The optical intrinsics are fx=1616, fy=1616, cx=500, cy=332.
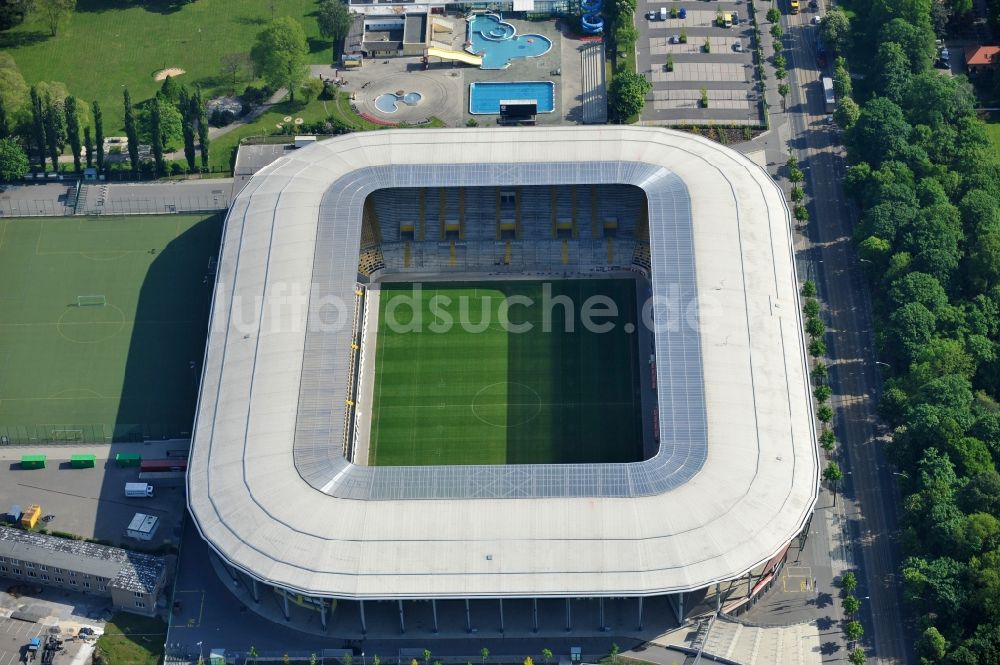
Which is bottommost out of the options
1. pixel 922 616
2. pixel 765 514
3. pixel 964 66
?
pixel 922 616

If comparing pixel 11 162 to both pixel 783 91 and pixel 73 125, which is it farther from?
pixel 783 91

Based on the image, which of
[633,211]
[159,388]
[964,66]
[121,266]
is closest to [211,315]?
[159,388]

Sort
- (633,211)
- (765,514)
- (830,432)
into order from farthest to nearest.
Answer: (633,211) < (830,432) < (765,514)

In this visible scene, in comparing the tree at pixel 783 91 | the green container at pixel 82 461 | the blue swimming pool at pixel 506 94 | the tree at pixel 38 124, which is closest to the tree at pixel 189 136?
the tree at pixel 38 124

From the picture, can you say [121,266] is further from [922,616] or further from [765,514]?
[922,616]

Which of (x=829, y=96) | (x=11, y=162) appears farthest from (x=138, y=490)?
(x=829, y=96)

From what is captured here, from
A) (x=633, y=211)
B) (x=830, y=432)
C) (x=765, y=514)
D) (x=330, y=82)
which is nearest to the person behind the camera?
(x=765, y=514)

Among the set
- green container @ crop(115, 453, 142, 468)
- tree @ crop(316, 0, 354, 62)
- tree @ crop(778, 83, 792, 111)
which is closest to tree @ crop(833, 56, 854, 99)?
tree @ crop(778, 83, 792, 111)

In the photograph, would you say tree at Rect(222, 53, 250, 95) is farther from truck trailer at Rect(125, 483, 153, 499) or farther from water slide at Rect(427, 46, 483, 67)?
truck trailer at Rect(125, 483, 153, 499)

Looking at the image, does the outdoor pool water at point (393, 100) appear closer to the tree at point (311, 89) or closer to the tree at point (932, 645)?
the tree at point (311, 89)
